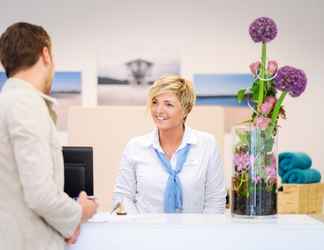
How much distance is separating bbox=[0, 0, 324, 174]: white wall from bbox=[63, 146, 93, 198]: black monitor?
217 centimetres

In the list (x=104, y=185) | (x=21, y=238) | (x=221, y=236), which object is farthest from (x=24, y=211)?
(x=104, y=185)

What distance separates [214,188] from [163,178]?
212 mm

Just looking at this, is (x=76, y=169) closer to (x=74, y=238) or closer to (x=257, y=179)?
(x=74, y=238)

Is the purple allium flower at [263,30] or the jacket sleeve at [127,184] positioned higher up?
the purple allium flower at [263,30]

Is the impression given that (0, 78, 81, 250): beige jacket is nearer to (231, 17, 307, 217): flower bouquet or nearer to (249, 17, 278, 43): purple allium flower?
(231, 17, 307, 217): flower bouquet

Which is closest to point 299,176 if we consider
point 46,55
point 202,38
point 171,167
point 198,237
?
point 202,38

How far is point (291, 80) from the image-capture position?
1.67m

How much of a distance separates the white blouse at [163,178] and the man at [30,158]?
0.83 metres

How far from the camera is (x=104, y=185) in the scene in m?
3.52

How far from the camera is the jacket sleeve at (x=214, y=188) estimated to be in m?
2.35

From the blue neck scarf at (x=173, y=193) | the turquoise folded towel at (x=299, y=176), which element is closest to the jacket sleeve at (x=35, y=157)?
the blue neck scarf at (x=173, y=193)

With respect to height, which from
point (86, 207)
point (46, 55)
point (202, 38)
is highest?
point (202, 38)

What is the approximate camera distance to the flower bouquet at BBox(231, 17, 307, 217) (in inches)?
67.1

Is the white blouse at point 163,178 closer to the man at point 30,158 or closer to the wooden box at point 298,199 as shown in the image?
the man at point 30,158
